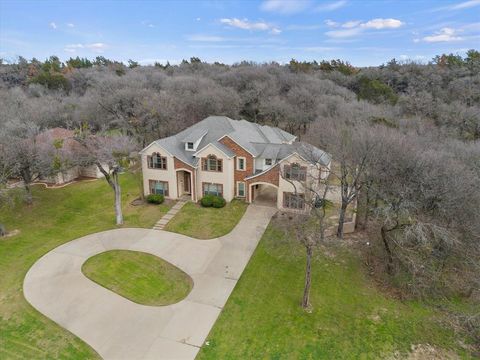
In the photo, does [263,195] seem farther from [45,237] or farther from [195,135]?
[45,237]

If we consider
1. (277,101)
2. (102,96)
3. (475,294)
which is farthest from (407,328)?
(102,96)

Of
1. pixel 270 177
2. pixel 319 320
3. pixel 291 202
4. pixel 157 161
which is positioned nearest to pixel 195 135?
pixel 157 161

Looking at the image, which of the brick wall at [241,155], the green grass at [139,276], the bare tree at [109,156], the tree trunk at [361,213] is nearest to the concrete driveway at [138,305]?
the green grass at [139,276]

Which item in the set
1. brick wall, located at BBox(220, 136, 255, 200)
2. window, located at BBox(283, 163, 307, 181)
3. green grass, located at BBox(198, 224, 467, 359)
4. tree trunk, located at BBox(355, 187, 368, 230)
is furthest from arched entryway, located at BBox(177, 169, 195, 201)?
tree trunk, located at BBox(355, 187, 368, 230)

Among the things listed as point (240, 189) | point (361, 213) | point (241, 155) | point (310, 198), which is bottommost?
point (361, 213)

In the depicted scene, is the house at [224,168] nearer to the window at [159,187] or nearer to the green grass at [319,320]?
the window at [159,187]

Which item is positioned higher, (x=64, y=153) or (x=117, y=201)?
(x=64, y=153)
